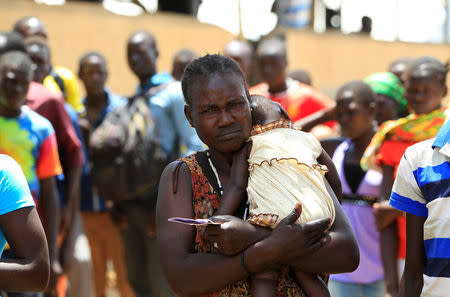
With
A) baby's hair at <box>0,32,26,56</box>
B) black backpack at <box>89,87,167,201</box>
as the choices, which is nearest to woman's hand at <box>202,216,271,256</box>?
black backpack at <box>89,87,167,201</box>

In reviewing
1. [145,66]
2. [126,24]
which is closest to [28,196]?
[145,66]

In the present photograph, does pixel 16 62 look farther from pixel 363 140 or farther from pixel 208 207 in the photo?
pixel 208 207

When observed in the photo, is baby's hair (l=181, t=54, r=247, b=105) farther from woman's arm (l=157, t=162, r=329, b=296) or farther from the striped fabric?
the striped fabric

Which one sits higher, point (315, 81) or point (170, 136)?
point (170, 136)

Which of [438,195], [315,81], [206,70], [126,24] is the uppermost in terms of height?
[206,70]

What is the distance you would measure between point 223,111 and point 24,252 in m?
0.90

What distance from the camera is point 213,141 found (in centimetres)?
269

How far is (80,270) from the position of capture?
6.54 meters

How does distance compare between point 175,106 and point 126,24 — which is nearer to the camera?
point 175,106

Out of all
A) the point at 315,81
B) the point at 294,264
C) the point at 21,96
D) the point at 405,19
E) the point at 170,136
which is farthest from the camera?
the point at 405,19

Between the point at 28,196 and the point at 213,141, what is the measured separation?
0.72 meters

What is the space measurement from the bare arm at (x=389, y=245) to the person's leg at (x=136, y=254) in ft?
6.86

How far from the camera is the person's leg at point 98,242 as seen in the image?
6.95m

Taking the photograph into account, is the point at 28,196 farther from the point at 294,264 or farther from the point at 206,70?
the point at 294,264
